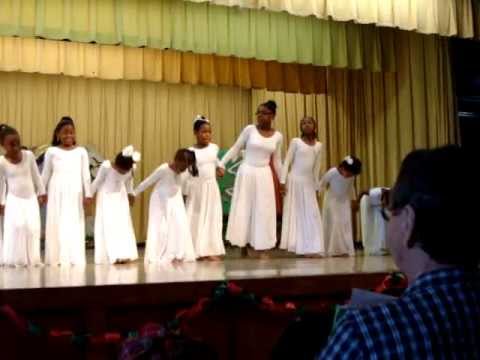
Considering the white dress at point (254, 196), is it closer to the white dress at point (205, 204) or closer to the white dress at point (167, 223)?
the white dress at point (205, 204)

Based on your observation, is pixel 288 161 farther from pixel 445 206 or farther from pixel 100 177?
pixel 445 206

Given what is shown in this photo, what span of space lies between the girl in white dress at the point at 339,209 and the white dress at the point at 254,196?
0.73 meters

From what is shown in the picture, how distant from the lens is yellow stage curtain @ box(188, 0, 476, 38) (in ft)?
23.8

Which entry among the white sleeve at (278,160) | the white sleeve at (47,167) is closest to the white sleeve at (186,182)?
the white sleeve at (278,160)

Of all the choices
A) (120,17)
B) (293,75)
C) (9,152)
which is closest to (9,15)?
(120,17)

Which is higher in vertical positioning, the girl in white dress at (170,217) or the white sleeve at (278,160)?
the white sleeve at (278,160)

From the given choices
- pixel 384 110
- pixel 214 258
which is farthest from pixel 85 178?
pixel 384 110

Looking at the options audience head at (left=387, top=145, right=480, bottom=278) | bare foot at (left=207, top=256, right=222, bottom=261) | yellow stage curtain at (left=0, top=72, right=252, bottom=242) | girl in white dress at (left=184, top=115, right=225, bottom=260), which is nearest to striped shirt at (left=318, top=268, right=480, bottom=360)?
audience head at (left=387, top=145, right=480, bottom=278)

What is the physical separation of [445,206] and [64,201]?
581 cm

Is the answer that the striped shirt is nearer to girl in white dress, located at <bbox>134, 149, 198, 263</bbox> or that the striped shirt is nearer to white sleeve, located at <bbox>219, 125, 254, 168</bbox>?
girl in white dress, located at <bbox>134, 149, 198, 263</bbox>

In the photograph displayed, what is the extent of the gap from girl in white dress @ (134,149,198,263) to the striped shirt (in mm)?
5536

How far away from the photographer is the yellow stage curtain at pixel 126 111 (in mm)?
10188

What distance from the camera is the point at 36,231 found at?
6.39 m

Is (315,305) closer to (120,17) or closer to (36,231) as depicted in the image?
(36,231)
